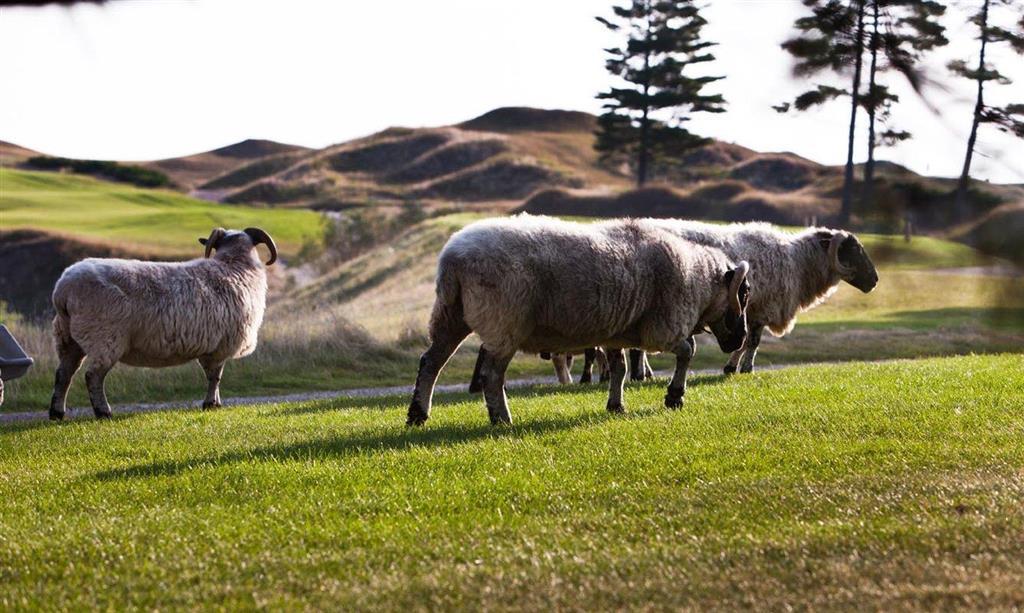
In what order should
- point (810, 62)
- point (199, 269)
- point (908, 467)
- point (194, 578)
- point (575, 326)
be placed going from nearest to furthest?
point (810, 62) < point (194, 578) < point (908, 467) < point (575, 326) < point (199, 269)

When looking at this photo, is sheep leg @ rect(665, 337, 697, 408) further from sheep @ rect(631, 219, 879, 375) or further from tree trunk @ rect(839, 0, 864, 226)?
tree trunk @ rect(839, 0, 864, 226)

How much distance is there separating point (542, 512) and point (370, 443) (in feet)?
11.4

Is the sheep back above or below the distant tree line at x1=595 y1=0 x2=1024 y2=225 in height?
below

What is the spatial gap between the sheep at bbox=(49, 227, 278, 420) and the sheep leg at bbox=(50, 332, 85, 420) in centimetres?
1

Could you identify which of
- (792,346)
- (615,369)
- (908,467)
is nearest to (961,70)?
(908,467)

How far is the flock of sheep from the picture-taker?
11023 mm

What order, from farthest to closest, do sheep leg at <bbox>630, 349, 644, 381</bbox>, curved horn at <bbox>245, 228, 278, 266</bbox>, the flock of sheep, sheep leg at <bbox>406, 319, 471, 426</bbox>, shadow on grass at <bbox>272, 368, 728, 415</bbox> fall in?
sheep leg at <bbox>630, 349, 644, 381</bbox>
curved horn at <bbox>245, 228, 278, 266</bbox>
shadow on grass at <bbox>272, 368, 728, 415</bbox>
sheep leg at <bbox>406, 319, 471, 426</bbox>
the flock of sheep

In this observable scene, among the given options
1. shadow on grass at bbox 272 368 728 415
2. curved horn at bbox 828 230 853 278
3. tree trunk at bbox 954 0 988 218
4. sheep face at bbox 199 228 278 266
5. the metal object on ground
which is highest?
tree trunk at bbox 954 0 988 218

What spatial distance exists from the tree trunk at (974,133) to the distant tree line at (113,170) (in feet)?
258

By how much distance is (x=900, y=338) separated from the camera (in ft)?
91.1

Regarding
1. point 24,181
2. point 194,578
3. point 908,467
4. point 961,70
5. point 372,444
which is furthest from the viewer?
point 24,181

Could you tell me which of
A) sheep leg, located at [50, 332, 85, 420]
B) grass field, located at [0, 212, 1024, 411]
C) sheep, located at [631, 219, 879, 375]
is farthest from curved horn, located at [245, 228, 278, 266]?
sheep, located at [631, 219, 879, 375]

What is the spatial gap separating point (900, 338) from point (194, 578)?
80.7 ft

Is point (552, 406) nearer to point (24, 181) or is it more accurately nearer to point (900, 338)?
point (900, 338)
